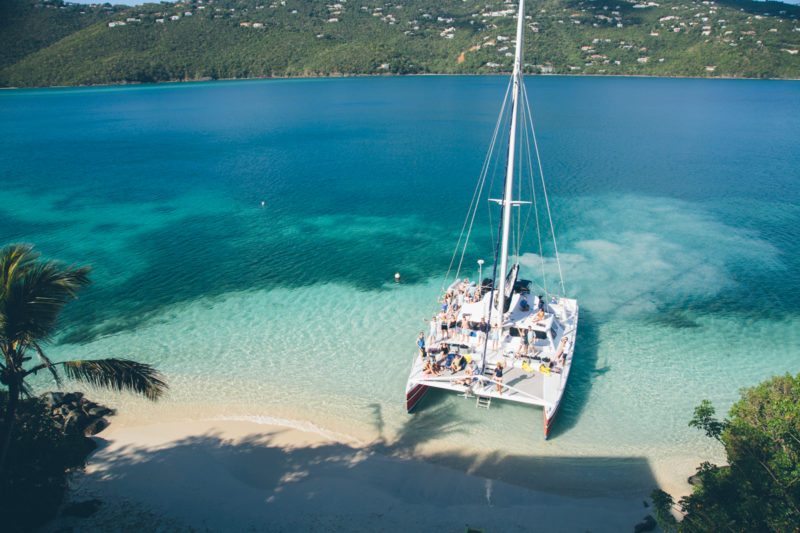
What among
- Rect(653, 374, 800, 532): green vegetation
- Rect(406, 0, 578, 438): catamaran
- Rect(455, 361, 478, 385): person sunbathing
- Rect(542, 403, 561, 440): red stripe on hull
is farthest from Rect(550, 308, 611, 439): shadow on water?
Rect(653, 374, 800, 532): green vegetation

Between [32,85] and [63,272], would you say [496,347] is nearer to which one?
[63,272]

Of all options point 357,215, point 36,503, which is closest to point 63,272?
point 36,503

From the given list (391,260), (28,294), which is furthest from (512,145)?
(391,260)

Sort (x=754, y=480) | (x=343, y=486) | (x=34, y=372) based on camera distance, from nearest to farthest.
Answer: (x=34, y=372) < (x=754, y=480) < (x=343, y=486)

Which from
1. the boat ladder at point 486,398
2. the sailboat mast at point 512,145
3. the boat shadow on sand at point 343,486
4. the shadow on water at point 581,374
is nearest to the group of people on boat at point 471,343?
the boat ladder at point 486,398

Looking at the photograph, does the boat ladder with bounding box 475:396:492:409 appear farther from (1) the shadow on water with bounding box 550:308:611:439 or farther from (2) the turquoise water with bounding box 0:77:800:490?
(1) the shadow on water with bounding box 550:308:611:439

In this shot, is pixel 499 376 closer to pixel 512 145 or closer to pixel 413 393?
pixel 413 393
